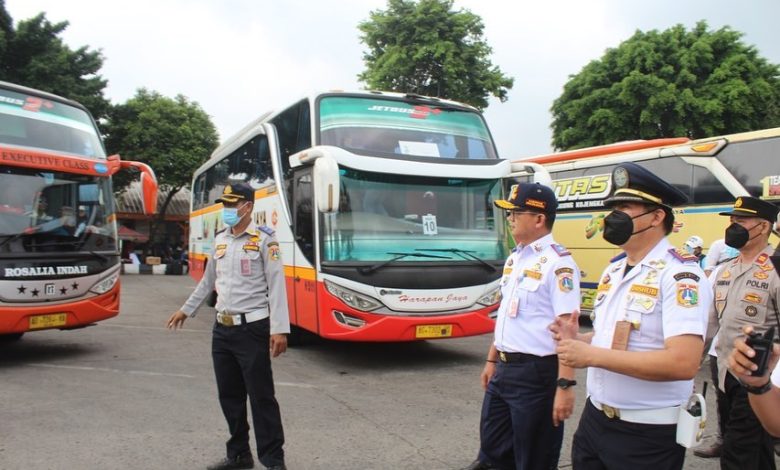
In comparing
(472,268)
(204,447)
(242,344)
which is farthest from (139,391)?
(472,268)

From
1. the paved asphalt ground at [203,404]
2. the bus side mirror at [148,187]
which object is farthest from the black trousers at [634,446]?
the bus side mirror at [148,187]

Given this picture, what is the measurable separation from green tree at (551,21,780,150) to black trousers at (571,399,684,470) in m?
20.7

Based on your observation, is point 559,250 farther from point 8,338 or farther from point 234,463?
point 8,338

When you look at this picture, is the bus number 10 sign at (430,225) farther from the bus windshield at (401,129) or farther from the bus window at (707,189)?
the bus window at (707,189)

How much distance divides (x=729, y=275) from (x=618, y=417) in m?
2.29

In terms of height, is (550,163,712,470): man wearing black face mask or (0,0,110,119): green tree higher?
(0,0,110,119): green tree

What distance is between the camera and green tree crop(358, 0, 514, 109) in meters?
21.6

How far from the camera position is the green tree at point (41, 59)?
2073 cm

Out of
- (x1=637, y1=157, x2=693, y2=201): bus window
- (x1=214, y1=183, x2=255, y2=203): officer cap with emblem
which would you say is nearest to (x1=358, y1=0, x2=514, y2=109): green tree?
(x1=637, y1=157, x2=693, y2=201): bus window

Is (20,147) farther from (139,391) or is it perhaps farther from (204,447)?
(204,447)

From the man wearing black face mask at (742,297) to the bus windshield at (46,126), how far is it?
Answer: 7.13 metres

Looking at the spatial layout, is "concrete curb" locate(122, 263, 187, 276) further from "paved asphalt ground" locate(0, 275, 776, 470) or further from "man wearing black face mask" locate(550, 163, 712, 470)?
"man wearing black face mask" locate(550, 163, 712, 470)

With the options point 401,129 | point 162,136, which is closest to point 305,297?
point 401,129

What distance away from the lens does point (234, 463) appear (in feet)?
13.0
